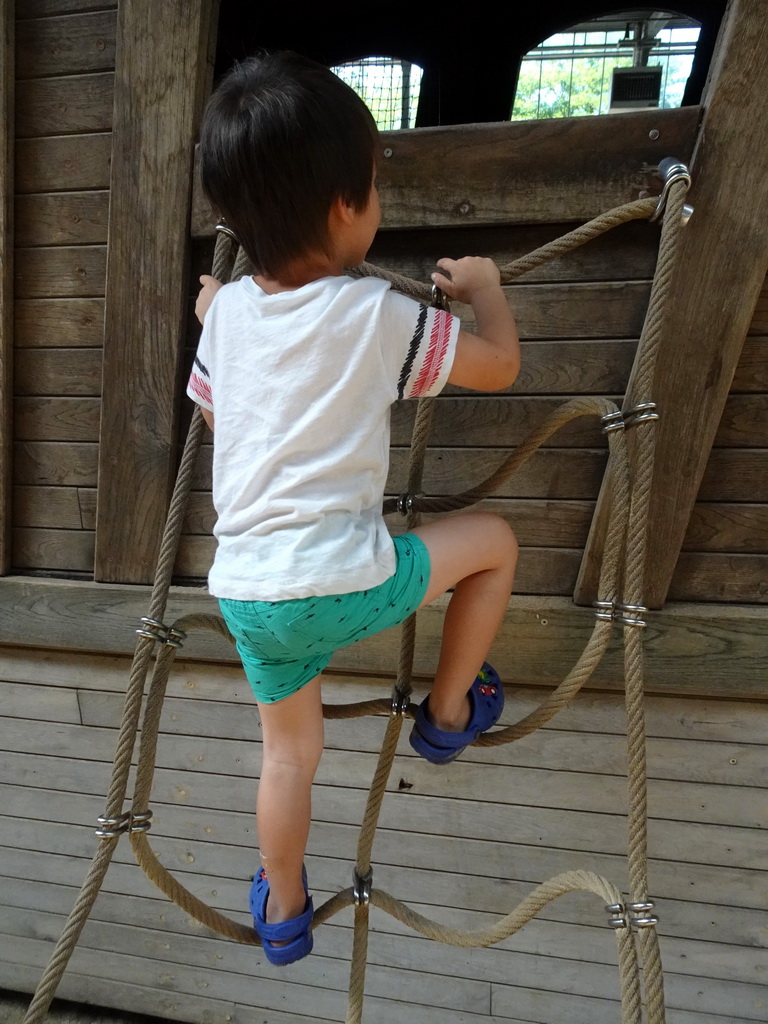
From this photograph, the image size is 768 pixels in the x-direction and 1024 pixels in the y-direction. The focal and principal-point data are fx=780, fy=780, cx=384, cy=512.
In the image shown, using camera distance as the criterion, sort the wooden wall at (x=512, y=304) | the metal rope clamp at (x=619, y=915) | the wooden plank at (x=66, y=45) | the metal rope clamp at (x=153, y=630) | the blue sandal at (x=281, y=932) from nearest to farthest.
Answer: the metal rope clamp at (x=619, y=915) → the blue sandal at (x=281, y=932) → the metal rope clamp at (x=153, y=630) → the wooden wall at (x=512, y=304) → the wooden plank at (x=66, y=45)

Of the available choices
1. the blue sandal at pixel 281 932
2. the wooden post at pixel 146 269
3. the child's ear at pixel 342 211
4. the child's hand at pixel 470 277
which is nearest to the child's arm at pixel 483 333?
the child's hand at pixel 470 277

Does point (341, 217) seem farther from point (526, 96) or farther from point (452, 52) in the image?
point (452, 52)

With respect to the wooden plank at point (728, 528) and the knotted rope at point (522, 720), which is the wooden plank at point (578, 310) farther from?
the wooden plank at point (728, 528)

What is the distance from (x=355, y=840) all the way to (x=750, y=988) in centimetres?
84

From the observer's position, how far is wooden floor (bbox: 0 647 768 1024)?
1514mm

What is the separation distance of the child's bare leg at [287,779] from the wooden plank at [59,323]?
0.87 metres

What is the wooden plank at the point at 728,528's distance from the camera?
4.44 ft

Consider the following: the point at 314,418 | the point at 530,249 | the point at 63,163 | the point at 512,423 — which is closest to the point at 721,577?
the point at 512,423

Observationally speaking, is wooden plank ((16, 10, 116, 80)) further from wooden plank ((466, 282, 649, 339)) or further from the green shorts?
the green shorts

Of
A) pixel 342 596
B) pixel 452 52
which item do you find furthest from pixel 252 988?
pixel 452 52

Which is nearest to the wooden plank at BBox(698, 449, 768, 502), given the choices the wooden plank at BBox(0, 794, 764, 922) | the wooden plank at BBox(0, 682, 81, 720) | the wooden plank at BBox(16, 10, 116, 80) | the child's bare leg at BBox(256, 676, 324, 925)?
the wooden plank at BBox(0, 794, 764, 922)

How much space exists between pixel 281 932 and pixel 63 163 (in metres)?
1.35

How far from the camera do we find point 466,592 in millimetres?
1058

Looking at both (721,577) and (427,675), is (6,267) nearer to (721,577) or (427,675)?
(427,675)
